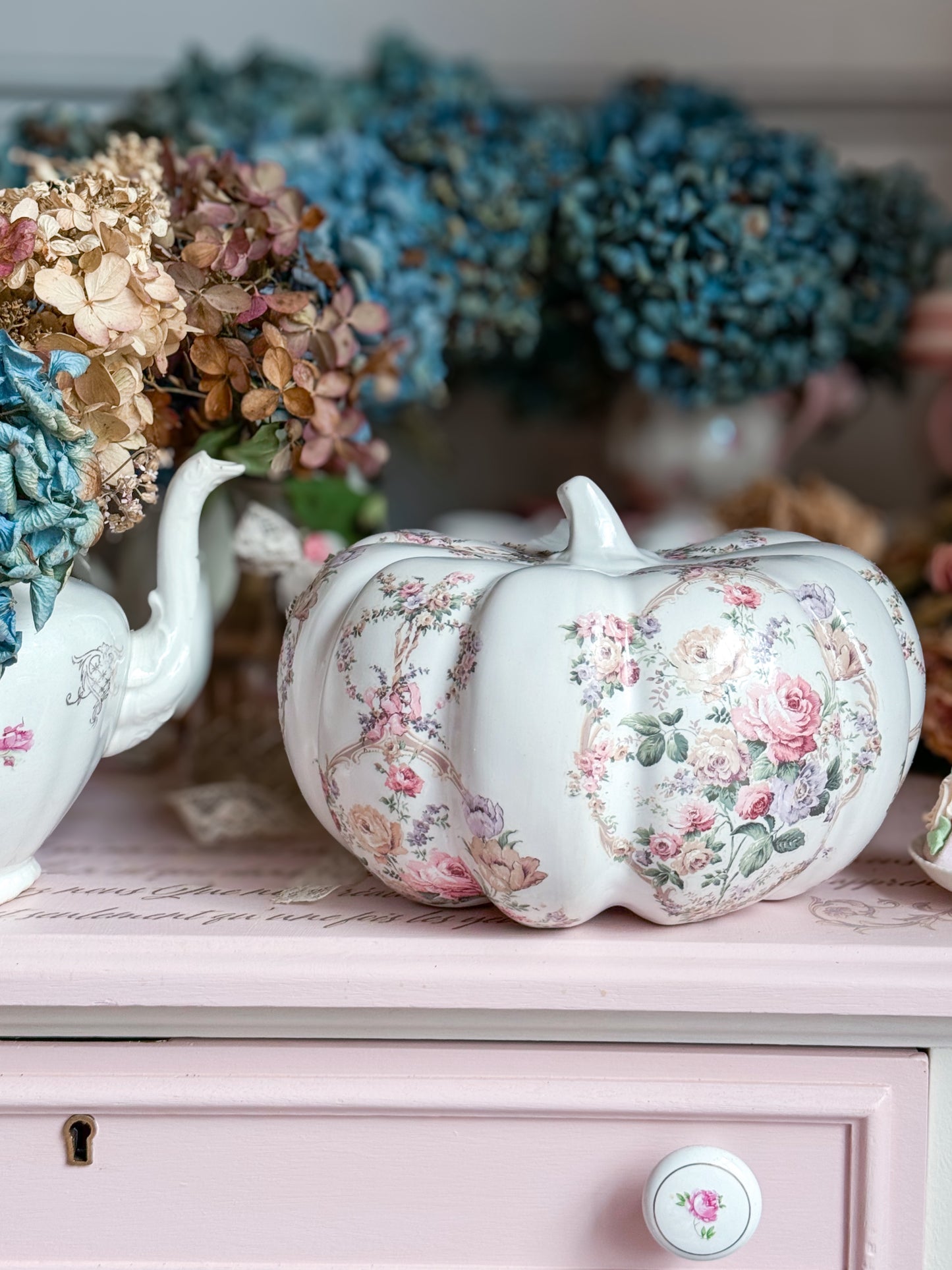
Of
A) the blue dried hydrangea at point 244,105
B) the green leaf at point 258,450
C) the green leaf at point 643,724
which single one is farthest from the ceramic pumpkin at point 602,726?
the blue dried hydrangea at point 244,105

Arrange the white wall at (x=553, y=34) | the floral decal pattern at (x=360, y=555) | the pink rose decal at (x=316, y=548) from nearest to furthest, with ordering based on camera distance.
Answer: the floral decal pattern at (x=360, y=555)
the pink rose decal at (x=316, y=548)
the white wall at (x=553, y=34)

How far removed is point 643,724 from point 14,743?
0.28 meters

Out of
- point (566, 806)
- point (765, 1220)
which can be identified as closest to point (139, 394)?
point (566, 806)

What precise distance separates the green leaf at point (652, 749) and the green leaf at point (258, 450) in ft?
0.87

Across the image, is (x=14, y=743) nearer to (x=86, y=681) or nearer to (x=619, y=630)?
(x=86, y=681)

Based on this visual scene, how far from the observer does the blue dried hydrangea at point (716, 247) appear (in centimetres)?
87

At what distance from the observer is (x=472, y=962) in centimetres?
54

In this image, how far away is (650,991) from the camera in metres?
0.53

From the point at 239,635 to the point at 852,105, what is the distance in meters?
0.77

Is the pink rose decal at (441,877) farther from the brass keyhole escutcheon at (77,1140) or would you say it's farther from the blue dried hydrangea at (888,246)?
the blue dried hydrangea at (888,246)

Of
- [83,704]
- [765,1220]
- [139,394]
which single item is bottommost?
[765,1220]

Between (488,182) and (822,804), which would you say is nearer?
(822,804)

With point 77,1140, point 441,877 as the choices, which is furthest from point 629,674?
point 77,1140

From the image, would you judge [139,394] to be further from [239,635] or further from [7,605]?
[239,635]
